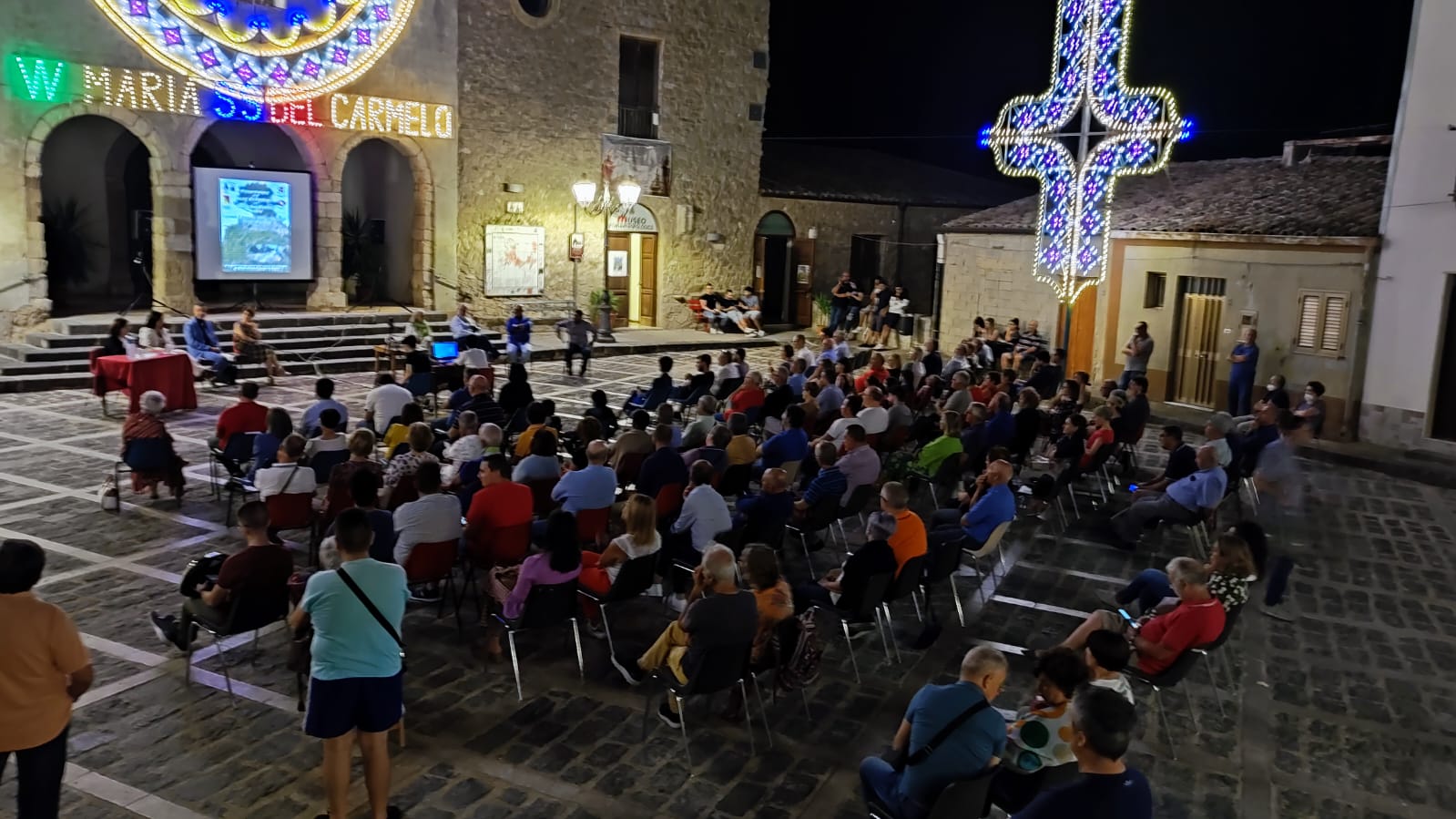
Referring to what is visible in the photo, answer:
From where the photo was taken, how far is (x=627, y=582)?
19.3 feet

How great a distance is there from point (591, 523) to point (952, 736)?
3.56 meters

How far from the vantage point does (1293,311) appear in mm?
15344

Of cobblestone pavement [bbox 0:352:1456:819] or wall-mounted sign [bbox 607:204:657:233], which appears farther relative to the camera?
wall-mounted sign [bbox 607:204:657:233]

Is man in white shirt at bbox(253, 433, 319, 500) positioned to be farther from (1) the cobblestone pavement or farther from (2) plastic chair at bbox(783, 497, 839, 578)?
(2) plastic chair at bbox(783, 497, 839, 578)

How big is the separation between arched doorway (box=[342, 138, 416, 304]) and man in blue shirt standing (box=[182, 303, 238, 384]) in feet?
18.2

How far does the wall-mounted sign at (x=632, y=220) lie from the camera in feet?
74.4


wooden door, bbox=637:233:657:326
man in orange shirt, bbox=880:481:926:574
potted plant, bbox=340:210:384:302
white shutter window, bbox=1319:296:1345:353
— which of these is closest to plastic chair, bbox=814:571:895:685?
man in orange shirt, bbox=880:481:926:574

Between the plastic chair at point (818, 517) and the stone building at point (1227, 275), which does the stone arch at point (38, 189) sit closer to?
the plastic chair at point (818, 517)

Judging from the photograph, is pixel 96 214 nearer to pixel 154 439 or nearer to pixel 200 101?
pixel 200 101

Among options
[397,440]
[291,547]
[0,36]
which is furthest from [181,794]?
[0,36]

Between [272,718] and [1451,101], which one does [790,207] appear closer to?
[1451,101]

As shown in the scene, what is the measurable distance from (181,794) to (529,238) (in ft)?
57.7

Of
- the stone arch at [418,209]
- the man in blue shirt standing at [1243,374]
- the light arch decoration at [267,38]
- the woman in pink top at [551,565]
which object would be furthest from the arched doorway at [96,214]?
the man in blue shirt standing at [1243,374]

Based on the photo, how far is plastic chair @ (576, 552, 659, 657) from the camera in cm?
584
